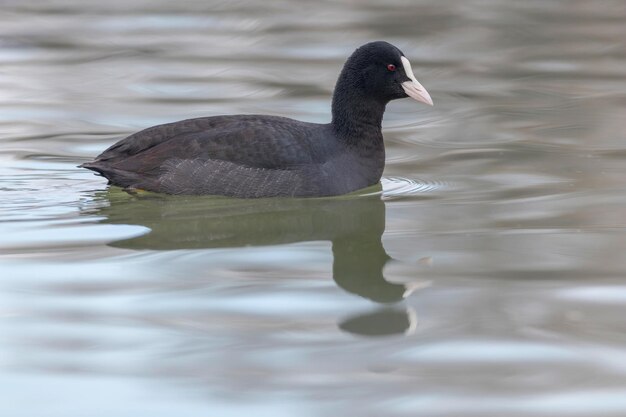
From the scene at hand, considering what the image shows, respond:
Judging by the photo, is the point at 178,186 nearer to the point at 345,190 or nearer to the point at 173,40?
the point at 345,190

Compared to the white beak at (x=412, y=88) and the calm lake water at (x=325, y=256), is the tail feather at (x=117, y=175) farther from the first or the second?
the white beak at (x=412, y=88)

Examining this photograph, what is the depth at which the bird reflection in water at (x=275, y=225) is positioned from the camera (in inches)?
259

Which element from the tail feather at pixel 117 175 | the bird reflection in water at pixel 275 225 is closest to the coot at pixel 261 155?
the tail feather at pixel 117 175

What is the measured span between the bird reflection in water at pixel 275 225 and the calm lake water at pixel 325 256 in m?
0.02

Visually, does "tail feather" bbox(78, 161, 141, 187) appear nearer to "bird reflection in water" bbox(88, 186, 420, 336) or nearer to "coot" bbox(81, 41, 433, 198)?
"coot" bbox(81, 41, 433, 198)

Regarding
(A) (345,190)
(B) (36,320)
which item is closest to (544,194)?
(A) (345,190)

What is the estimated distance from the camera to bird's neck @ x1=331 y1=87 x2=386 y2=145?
866 cm

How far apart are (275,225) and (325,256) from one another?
768 mm

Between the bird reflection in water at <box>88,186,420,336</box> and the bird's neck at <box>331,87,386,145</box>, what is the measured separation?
0.38m

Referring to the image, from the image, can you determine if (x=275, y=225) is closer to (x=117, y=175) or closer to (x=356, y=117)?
(x=117, y=175)

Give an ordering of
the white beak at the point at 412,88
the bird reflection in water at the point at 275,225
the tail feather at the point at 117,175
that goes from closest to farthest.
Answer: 1. the bird reflection in water at the point at 275,225
2. the tail feather at the point at 117,175
3. the white beak at the point at 412,88

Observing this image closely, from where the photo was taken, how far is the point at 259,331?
547 cm

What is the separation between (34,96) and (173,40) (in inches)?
142

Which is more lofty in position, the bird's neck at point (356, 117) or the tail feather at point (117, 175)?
the bird's neck at point (356, 117)
